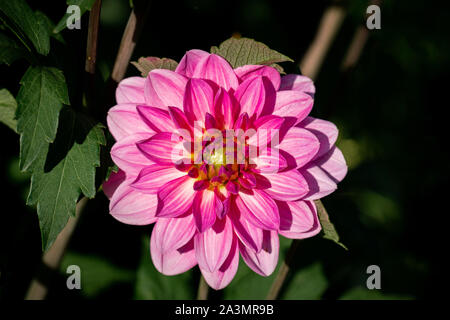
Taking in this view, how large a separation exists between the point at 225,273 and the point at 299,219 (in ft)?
0.58

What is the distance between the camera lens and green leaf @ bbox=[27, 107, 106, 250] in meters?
0.81

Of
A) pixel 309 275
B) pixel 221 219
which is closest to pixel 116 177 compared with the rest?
pixel 221 219

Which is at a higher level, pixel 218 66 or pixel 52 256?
pixel 218 66

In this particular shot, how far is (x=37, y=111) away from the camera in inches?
30.3

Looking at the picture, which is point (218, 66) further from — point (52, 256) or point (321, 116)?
point (52, 256)

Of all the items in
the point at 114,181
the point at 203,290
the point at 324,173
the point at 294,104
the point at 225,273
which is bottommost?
the point at 203,290

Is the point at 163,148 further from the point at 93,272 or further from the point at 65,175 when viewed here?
the point at 93,272

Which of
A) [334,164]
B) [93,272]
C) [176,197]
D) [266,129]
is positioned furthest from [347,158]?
[93,272]

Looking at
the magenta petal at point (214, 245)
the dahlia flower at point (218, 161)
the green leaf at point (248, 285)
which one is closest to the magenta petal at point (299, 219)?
the dahlia flower at point (218, 161)

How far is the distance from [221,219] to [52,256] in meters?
0.43

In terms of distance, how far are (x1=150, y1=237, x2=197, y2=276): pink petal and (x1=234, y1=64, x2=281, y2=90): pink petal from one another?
0.34 meters

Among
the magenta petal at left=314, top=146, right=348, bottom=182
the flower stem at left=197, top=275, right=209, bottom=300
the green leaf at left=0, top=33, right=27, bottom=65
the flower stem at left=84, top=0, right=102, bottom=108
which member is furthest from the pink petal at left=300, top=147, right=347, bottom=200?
the green leaf at left=0, top=33, right=27, bottom=65

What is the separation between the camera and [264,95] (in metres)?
0.83
